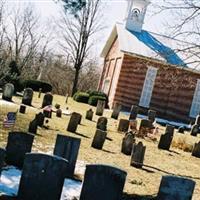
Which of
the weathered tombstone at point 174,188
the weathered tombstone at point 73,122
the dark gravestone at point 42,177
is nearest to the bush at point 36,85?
the weathered tombstone at point 73,122

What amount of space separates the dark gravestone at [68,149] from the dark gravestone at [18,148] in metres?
0.61

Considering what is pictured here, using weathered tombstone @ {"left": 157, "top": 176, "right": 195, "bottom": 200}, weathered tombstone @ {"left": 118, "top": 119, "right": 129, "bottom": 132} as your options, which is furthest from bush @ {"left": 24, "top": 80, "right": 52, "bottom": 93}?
weathered tombstone @ {"left": 157, "top": 176, "right": 195, "bottom": 200}

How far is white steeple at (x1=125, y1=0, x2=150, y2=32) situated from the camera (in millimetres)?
37531

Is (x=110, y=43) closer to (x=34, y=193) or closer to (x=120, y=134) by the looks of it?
(x=120, y=134)

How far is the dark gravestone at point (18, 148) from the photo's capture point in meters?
10.3

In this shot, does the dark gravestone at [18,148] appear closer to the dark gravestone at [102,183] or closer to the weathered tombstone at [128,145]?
the dark gravestone at [102,183]

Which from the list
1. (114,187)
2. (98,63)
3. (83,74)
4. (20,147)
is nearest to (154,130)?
(20,147)

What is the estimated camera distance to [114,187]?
27.1 feet

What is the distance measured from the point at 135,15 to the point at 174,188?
100 ft

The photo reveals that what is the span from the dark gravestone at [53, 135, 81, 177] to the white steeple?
1100 inches

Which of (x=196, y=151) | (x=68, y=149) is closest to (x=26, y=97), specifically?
(x=196, y=151)

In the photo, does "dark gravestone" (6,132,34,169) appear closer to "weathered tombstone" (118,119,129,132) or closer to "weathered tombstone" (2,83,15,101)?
"weathered tombstone" (118,119,129,132)

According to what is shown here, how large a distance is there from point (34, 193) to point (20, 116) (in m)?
10.9

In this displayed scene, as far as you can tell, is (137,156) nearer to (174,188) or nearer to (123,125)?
(174,188)
